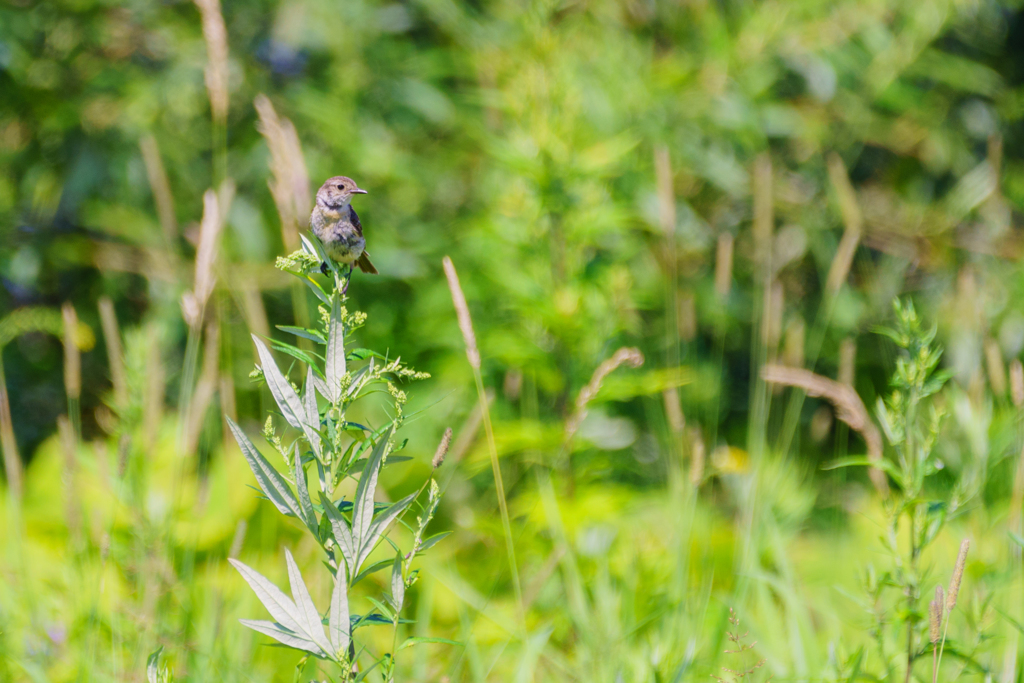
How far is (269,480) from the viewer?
2.13 feet

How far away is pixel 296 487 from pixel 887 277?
2.72m

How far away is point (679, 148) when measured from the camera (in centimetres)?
248

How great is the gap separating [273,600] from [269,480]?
0.33 feet

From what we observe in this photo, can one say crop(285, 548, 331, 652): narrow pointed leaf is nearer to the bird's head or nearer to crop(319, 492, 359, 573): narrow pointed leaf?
crop(319, 492, 359, 573): narrow pointed leaf

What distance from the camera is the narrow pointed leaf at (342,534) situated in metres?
0.62

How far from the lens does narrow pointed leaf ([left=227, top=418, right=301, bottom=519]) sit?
64 centimetres

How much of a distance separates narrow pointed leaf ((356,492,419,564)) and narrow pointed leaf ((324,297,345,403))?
0.35 ft

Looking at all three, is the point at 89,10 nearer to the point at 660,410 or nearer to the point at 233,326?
the point at 233,326

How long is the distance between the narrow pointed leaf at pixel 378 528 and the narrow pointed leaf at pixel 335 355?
11 centimetres

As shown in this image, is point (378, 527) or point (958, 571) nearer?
point (378, 527)

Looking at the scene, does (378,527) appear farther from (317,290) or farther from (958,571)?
(958,571)

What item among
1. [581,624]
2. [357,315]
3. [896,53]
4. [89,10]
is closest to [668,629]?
[581,624]

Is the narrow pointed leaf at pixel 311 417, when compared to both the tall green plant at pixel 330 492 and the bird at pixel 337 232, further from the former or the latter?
the bird at pixel 337 232

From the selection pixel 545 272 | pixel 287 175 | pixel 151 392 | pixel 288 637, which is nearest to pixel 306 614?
pixel 288 637
